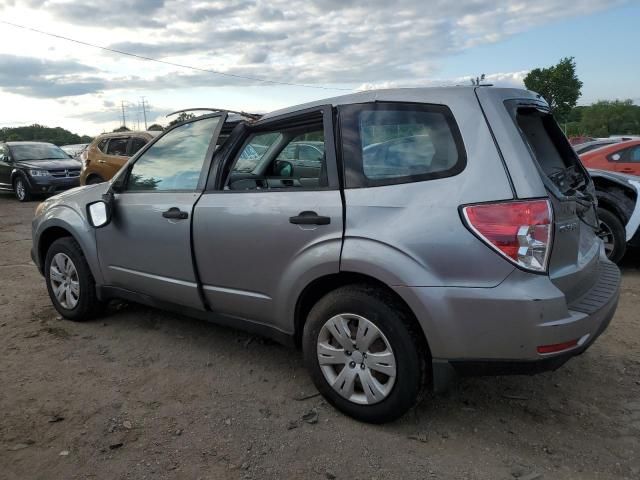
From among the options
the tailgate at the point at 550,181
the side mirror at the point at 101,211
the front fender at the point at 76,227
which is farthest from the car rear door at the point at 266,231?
the front fender at the point at 76,227

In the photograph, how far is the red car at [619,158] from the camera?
25.7 ft

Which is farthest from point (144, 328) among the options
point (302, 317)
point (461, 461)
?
point (461, 461)

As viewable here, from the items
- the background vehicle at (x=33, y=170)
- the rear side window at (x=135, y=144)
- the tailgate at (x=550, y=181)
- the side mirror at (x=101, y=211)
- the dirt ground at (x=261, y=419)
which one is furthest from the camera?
the background vehicle at (x=33, y=170)

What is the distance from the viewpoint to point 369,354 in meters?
2.76

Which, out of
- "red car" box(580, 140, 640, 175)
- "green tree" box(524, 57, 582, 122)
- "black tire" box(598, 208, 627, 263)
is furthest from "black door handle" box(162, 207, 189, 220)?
"green tree" box(524, 57, 582, 122)

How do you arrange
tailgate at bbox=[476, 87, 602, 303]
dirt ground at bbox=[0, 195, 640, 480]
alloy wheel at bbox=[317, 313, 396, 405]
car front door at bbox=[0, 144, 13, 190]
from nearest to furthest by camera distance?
tailgate at bbox=[476, 87, 602, 303]
dirt ground at bbox=[0, 195, 640, 480]
alloy wheel at bbox=[317, 313, 396, 405]
car front door at bbox=[0, 144, 13, 190]

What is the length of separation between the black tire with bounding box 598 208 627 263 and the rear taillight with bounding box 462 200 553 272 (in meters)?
4.15

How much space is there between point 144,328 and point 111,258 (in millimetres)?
672

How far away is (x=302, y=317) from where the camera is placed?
3.19 m

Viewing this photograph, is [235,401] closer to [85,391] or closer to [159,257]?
[85,391]

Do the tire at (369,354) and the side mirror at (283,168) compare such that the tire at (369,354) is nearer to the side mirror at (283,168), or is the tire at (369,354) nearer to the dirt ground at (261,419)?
the dirt ground at (261,419)

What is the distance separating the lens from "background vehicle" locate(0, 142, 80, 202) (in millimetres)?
13875

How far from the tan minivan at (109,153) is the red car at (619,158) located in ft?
27.7

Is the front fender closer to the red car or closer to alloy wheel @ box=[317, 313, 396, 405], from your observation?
alloy wheel @ box=[317, 313, 396, 405]
